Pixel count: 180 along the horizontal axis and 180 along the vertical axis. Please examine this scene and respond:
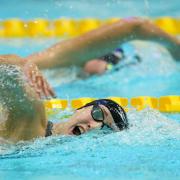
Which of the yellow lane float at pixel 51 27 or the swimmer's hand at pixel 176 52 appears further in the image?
the yellow lane float at pixel 51 27

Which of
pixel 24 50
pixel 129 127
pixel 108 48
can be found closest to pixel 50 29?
pixel 24 50

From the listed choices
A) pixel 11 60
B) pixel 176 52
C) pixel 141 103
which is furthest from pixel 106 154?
pixel 176 52

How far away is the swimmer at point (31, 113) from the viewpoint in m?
2.33

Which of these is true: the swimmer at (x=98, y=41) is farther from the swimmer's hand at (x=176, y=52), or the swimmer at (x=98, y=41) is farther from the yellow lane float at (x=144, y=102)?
the yellow lane float at (x=144, y=102)

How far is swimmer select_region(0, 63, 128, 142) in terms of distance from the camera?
2332mm

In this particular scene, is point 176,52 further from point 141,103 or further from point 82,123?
point 82,123

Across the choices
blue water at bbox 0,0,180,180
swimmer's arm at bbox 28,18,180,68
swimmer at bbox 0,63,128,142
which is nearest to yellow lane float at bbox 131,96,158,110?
blue water at bbox 0,0,180,180

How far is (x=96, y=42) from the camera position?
11.7ft

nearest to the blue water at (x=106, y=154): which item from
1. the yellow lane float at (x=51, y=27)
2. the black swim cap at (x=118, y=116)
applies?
the black swim cap at (x=118, y=116)

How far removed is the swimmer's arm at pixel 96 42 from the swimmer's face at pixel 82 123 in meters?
1.04

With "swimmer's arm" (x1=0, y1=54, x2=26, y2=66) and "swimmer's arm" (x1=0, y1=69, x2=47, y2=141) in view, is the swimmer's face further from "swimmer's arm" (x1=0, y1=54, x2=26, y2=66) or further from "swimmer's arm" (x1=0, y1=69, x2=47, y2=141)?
"swimmer's arm" (x1=0, y1=54, x2=26, y2=66)

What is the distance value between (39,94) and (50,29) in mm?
3131

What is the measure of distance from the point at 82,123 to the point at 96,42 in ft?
3.80

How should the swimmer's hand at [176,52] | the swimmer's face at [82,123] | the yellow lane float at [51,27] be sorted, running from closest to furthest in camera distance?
1. the swimmer's face at [82,123]
2. the swimmer's hand at [176,52]
3. the yellow lane float at [51,27]
